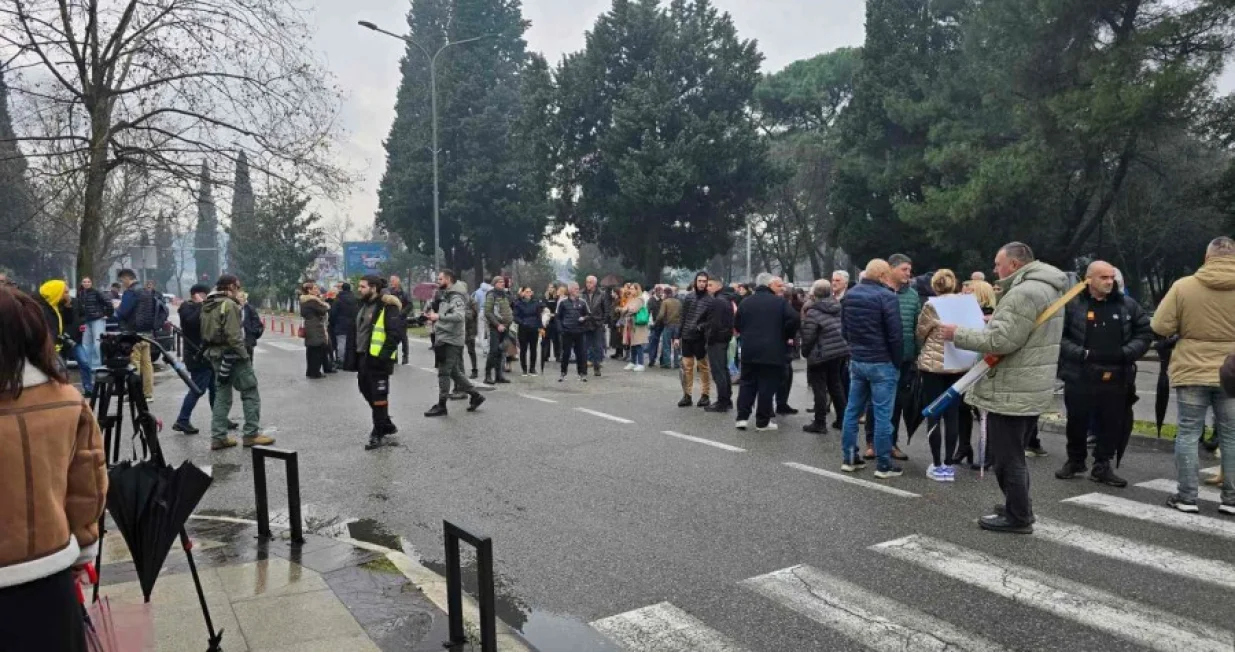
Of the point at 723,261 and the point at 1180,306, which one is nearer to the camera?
the point at 1180,306

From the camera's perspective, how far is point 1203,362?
5.90 m

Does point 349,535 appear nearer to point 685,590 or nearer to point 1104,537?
point 685,590

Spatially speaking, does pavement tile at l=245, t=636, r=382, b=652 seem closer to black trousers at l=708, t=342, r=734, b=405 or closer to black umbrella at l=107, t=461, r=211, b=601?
black umbrella at l=107, t=461, r=211, b=601

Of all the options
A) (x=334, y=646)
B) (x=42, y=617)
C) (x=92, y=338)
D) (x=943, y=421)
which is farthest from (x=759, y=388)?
(x=92, y=338)

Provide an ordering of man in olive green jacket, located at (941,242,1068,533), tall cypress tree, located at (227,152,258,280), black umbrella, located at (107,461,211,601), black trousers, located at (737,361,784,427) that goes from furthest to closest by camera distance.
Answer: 1. tall cypress tree, located at (227,152,258,280)
2. black trousers, located at (737,361,784,427)
3. man in olive green jacket, located at (941,242,1068,533)
4. black umbrella, located at (107,461,211,601)

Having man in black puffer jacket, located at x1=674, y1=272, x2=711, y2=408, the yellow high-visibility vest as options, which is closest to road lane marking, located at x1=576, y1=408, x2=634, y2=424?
man in black puffer jacket, located at x1=674, y1=272, x2=711, y2=408

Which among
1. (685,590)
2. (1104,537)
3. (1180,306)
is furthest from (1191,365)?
(685,590)

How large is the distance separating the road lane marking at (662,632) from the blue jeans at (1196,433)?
416cm

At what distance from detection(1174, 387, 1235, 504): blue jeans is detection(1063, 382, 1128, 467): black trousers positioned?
697mm

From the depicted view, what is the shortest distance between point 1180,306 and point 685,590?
444cm

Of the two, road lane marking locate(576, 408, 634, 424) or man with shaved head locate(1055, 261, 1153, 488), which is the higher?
man with shaved head locate(1055, 261, 1153, 488)

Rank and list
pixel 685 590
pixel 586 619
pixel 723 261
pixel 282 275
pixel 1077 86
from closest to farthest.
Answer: pixel 586 619 → pixel 685 590 → pixel 1077 86 → pixel 282 275 → pixel 723 261

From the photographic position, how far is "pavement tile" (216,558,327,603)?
451 centimetres

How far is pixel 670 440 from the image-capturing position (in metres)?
9.06
